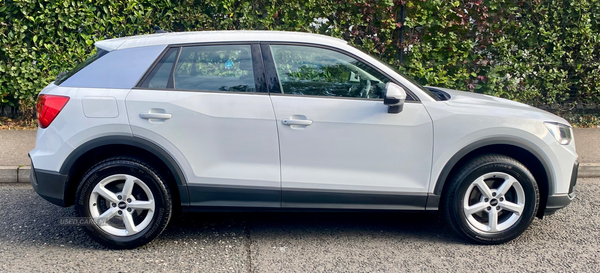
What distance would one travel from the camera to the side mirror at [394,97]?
375 cm

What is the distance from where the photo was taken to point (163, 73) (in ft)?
13.0

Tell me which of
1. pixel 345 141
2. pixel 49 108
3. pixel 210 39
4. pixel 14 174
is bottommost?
pixel 14 174

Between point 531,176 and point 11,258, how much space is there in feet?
12.8

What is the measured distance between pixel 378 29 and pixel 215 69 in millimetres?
4268

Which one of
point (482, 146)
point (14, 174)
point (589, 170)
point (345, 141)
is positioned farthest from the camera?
point (589, 170)

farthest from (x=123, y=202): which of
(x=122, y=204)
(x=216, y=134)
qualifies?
(x=216, y=134)

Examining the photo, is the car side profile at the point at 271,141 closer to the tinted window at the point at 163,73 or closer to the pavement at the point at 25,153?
the tinted window at the point at 163,73

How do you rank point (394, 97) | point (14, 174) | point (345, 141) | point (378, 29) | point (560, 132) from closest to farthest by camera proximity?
point (394, 97), point (345, 141), point (560, 132), point (14, 174), point (378, 29)

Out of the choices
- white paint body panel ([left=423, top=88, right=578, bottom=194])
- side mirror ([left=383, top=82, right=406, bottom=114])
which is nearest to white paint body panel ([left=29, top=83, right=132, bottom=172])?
side mirror ([left=383, top=82, right=406, bottom=114])

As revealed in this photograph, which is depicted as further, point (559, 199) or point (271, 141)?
point (559, 199)

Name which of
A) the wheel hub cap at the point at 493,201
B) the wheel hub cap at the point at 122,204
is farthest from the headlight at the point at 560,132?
the wheel hub cap at the point at 122,204

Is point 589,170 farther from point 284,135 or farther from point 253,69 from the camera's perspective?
point 253,69

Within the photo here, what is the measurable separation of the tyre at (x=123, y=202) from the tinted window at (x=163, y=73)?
0.58 metres

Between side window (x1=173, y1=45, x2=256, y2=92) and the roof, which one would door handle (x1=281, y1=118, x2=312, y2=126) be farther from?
the roof
